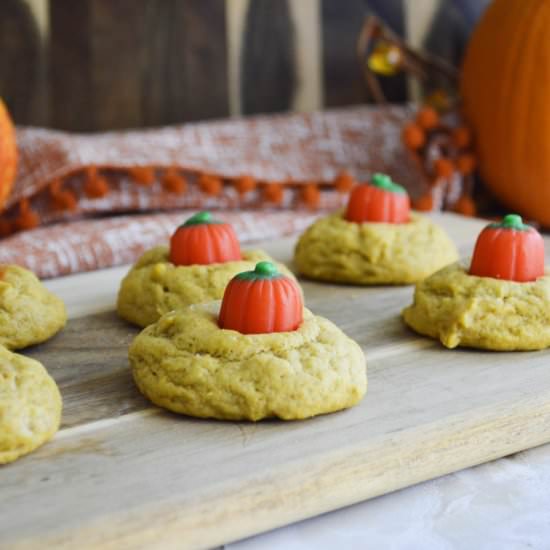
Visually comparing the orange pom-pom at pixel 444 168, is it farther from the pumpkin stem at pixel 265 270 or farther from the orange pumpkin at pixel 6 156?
the pumpkin stem at pixel 265 270

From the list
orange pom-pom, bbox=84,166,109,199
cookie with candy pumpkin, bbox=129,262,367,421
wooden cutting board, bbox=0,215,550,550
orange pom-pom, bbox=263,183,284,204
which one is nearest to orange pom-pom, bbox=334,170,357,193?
orange pom-pom, bbox=263,183,284,204

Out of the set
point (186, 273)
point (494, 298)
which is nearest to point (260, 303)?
point (186, 273)

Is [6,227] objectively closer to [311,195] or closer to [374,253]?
[311,195]

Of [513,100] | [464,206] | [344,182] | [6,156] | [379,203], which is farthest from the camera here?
[464,206]

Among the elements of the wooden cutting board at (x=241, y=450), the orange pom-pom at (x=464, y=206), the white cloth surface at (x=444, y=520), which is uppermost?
the orange pom-pom at (x=464, y=206)

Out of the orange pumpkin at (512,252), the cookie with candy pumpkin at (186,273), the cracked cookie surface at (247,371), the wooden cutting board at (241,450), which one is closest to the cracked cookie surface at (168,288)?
the cookie with candy pumpkin at (186,273)

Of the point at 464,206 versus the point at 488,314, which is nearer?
the point at 488,314
